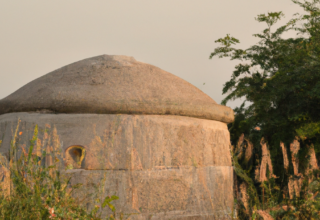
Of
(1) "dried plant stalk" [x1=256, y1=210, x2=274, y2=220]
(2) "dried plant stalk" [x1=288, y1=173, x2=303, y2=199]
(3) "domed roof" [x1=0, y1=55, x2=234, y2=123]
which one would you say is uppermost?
(3) "domed roof" [x1=0, y1=55, x2=234, y2=123]

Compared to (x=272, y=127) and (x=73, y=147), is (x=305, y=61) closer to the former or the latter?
(x=272, y=127)

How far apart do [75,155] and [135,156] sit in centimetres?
64

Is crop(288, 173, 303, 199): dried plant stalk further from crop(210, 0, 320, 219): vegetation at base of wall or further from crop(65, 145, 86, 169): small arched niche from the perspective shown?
crop(65, 145, 86, 169): small arched niche

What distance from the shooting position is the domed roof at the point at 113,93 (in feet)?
12.5

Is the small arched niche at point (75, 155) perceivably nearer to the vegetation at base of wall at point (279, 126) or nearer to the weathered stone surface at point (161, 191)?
the weathered stone surface at point (161, 191)

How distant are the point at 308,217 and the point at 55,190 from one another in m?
2.33

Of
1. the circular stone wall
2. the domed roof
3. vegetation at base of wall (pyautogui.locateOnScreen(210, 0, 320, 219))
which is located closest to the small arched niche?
the circular stone wall

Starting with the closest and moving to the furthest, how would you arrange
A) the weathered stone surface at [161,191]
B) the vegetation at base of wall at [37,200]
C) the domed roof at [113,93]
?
the vegetation at base of wall at [37,200] < the weathered stone surface at [161,191] < the domed roof at [113,93]

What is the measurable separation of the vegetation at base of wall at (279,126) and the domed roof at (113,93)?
98cm

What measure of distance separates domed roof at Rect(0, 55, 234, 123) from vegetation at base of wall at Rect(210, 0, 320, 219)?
981mm

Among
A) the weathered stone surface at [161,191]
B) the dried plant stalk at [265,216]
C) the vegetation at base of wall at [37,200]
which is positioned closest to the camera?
the vegetation at base of wall at [37,200]

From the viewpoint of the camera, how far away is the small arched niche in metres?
3.65

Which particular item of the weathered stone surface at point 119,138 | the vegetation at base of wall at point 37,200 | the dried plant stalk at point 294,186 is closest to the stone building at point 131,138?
the weathered stone surface at point 119,138

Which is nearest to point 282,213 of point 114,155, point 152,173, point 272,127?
point 152,173
